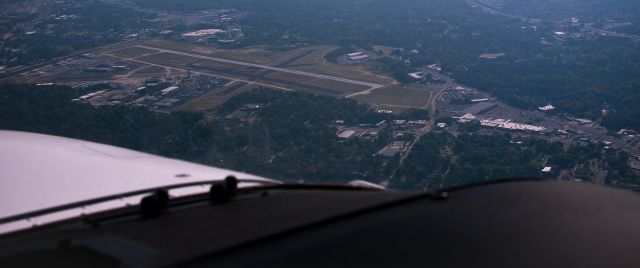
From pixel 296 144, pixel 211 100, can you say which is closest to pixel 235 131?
pixel 296 144

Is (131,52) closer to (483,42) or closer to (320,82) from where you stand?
(320,82)

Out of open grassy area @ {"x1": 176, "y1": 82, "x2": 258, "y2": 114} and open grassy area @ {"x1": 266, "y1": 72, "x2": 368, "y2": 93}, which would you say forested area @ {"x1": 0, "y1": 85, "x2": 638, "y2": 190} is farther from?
open grassy area @ {"x1": 266, "y1": 72, "x2": 368, "y2": 93}

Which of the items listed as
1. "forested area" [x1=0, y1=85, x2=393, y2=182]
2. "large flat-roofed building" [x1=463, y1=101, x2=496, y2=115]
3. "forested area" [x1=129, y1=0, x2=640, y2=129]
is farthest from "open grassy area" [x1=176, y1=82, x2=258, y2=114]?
"forested area" [x1=129, y1=0, x2=640, y2=129]

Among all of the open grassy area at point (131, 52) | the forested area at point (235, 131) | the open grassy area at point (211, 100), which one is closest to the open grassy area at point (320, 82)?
the open grassy area at point (211, 100)

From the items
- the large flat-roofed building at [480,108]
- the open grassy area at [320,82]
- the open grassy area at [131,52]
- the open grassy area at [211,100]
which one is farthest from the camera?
the open grassy area at [131,52]

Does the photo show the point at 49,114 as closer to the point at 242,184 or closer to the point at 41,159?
the point at 41,159

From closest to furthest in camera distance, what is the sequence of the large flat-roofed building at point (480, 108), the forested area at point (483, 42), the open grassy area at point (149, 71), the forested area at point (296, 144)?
the forested area at point (296, 144)
the large flat-roofed building at point (480, 108)
the forested area at point (483, 42)
the open grassy area at point (149, 71)

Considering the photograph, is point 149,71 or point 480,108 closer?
point 480,108

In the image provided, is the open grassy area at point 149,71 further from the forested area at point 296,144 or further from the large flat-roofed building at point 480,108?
the large flat-roofed building at point 480,108

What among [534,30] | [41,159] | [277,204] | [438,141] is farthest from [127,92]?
[534,30]

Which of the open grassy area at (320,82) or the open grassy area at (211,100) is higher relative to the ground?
the open grassy area at (211,100)

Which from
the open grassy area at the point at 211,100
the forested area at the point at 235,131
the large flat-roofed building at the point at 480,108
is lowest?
the large flat-roofed building at the point at 480,108
